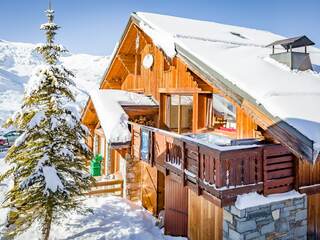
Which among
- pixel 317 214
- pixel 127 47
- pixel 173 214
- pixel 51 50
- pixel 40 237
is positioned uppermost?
pixel 127 47

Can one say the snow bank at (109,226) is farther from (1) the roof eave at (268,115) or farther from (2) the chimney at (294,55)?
(2) the chimney at (294,55)

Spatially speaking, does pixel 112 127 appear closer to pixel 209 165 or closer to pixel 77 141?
pixel 77 141

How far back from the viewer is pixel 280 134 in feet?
21.7

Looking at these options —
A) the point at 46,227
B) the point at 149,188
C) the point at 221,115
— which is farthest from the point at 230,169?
the point at 149,188

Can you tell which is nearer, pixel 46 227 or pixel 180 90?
pixel 46 227

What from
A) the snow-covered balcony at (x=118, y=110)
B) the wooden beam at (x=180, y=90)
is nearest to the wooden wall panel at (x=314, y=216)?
the wooden beam at (x=180, y=90)

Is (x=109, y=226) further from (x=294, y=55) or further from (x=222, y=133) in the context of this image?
(x=294, y=55)

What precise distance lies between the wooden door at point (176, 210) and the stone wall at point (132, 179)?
3.02 metres

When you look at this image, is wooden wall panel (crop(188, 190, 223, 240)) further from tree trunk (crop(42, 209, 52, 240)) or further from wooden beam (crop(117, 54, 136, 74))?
wooden beam (crop(117, 54, 136, 74))

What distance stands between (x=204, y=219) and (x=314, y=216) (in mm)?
3169

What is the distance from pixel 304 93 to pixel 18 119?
922cm

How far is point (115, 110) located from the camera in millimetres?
12406

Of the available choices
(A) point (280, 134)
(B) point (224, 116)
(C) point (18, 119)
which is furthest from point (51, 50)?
(A) point (280, 134)

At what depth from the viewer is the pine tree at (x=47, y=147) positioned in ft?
32.3
